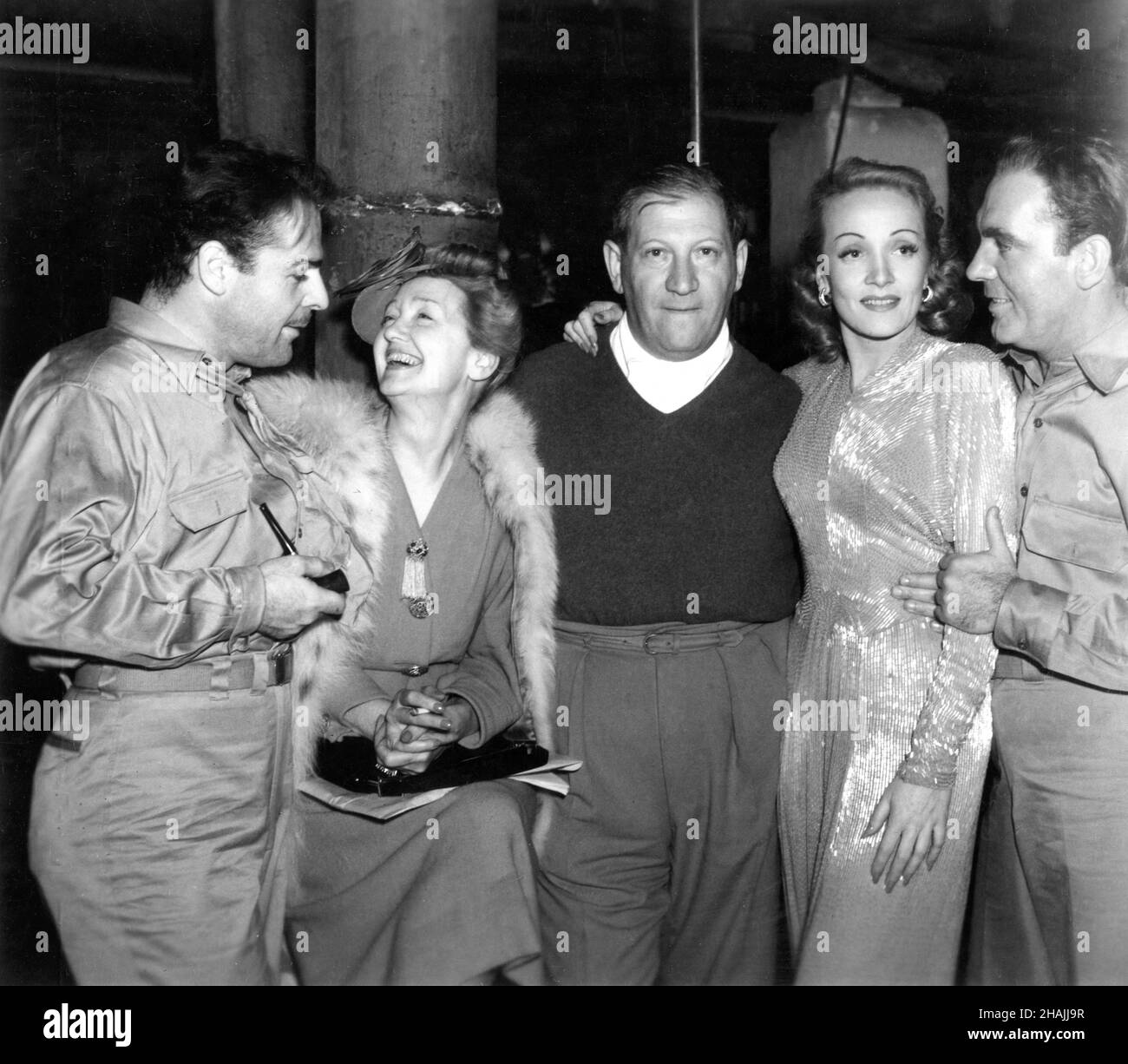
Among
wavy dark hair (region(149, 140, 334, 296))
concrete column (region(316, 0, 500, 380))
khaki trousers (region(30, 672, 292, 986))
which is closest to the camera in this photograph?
khaki trousers (region(30, 672, 292, 986))

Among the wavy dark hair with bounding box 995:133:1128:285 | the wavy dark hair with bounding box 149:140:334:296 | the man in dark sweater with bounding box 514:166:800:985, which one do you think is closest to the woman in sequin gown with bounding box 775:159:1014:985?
the man in dark sweater with bounding box 514:166:800:985

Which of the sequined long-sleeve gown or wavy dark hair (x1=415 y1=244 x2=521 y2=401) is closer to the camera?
the sequined long-sleeve gown

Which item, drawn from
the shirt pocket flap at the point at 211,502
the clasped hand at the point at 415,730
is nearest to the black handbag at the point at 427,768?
the clasped hand at the point at 415,730

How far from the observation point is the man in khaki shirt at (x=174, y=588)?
8.64 feet

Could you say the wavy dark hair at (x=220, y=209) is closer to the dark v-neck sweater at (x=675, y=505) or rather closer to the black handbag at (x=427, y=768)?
the dark v-neck sweater at (x=675, y=505)

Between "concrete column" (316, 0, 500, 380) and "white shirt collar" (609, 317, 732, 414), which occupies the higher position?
"concrete column" (316, 0, 500, 380)

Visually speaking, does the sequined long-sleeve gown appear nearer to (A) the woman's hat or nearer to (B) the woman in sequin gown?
(B) the woman in sequin gown

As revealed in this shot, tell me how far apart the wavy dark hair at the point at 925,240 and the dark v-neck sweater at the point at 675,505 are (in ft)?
1.02

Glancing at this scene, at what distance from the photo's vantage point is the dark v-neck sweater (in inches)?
133

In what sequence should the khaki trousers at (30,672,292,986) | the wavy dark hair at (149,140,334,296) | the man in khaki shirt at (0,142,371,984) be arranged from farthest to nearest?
1. the wavy dark hair at (149,140,334,296)
2. the khaki trousers at (30,672,292,986)
3. the man in khaki shirt at (0,142,371,984)

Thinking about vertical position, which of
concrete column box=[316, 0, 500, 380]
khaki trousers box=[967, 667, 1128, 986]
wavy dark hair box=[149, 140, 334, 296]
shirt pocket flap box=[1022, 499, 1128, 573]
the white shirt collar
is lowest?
khaki trousers box=[967, 667, 1128, 986]

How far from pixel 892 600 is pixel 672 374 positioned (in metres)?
0.89
